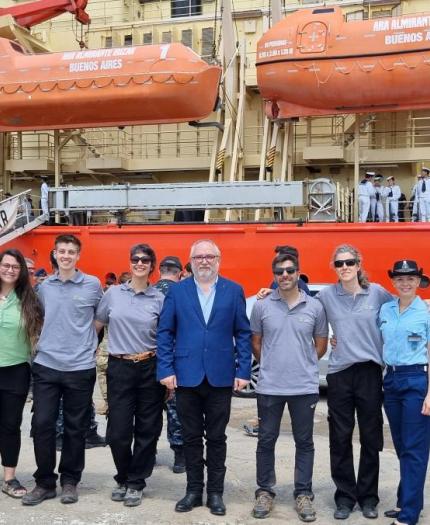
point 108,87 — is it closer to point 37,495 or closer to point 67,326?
point 67,326

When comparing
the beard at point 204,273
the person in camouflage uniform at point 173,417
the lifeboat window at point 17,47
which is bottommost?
the person in camouflage uniform at point 173,417

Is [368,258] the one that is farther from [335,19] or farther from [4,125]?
[4,125]

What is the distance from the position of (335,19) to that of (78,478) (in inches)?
379

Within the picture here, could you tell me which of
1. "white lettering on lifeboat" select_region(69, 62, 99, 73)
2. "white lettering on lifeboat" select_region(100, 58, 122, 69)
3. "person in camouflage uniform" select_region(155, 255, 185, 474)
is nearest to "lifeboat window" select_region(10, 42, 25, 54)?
"white lettering on lifeboat" select_region(69, 62, 99, 73)

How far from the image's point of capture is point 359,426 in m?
4.06

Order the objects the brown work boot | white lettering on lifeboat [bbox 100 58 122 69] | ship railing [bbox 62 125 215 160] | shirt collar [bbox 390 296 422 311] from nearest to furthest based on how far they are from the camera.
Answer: shirt collar [bbox 390 296 422 311]
the brown work boot
white lettering on lifeboat [bbox 100 58 122 69]
ship railing [bbox 62 125 215 160]

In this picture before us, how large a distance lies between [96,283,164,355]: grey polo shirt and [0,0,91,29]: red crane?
12.0m

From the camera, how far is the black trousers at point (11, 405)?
4234mm

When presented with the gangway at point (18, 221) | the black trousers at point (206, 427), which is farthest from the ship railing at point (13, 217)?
the black trousers at point (206, 427)

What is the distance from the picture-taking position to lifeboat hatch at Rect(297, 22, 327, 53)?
11164 millimetres

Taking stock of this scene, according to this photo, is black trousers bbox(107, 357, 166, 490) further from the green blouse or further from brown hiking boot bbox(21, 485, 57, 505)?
the green blouse

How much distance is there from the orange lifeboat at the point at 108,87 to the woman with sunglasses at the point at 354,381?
8.47m

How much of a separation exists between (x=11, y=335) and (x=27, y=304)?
234mm

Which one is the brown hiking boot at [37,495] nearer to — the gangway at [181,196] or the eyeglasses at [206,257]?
the eyeglasses at [206,257]
